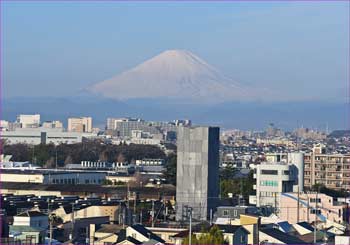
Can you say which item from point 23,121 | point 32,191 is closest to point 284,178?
point 32,191

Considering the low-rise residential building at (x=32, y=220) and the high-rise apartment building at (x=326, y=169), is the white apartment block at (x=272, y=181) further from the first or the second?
A: the low-rise residential building at (x=32, y=220)

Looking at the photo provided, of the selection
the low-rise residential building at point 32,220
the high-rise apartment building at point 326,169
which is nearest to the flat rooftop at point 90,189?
the high-rise apartment building at point 326,169

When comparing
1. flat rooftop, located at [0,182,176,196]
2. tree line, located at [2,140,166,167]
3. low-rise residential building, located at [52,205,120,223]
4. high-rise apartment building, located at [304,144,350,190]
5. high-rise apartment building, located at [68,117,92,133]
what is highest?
high-rise apartment building, located at [68,117,92,133]

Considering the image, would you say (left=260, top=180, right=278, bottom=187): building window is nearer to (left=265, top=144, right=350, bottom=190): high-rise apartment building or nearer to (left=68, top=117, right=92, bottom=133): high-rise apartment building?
(left=265, top=144, right=350, bottom=190): high-rise apartment building

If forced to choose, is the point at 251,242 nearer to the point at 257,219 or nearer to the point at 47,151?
the point at 257,219

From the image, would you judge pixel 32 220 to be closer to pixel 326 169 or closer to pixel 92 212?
pixel 92 212

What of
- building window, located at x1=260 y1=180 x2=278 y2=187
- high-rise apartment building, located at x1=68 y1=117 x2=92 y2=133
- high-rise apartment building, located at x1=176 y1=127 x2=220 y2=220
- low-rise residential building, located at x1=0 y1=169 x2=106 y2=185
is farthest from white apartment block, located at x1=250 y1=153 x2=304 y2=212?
high-rise apartment building, located at x1=68 y1=117 x2=92 y2=133

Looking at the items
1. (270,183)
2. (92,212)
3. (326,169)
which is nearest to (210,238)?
(92,212)

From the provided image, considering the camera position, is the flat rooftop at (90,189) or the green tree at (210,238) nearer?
the green tree at (210,238)
